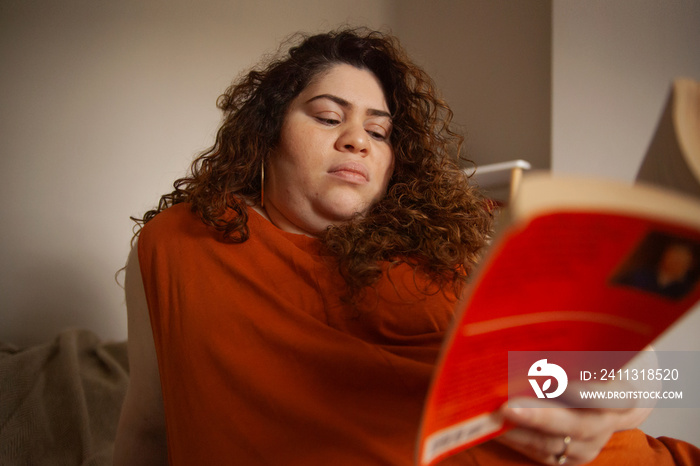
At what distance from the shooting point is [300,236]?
785mm

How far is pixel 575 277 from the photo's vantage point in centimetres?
31

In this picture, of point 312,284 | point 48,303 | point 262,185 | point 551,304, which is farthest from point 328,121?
point 48,303

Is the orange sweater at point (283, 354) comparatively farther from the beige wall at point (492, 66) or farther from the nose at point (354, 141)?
the beige wall at point (492, 66)

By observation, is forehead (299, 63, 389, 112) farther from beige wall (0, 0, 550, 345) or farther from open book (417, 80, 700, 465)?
beige wall (0, 0, 550, 345)

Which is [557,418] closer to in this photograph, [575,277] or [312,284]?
[575,277]

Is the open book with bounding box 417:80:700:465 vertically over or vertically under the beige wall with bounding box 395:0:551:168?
under

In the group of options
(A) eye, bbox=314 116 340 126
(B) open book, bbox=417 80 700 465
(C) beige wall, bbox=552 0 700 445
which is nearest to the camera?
(B) open book, bbox=417 80 700 465

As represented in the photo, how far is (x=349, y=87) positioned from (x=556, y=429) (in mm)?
695

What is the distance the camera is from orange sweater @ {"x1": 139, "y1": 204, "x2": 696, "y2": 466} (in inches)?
24.2

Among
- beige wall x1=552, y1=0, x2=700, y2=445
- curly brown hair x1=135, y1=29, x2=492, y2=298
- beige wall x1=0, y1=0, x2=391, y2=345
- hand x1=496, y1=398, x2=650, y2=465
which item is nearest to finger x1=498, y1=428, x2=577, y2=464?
hand x1=496, y1=398, x2=650, y2=465

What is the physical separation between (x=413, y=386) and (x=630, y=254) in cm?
40

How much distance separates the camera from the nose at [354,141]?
82 cm

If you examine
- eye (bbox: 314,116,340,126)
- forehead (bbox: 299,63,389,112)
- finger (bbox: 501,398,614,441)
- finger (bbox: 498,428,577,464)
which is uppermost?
forehead (bbox: 299,63,389,112)

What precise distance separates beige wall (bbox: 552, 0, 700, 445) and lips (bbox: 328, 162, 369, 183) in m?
0.86
